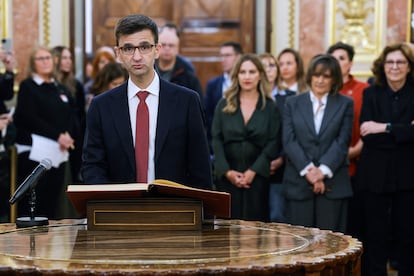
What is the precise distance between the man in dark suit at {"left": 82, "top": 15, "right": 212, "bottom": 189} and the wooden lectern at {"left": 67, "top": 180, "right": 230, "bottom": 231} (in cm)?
54

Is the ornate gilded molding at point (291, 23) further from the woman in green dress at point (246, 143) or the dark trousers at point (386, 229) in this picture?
the dark trousers at point (386, 229)

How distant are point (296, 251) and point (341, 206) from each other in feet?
12.1

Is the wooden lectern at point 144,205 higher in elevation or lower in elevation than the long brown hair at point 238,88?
lower

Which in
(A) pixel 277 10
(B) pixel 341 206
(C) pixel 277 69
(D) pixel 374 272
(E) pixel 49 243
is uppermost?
(A) pixel 277 10

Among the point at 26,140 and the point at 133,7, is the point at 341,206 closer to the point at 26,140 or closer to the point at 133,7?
the point at 26,140

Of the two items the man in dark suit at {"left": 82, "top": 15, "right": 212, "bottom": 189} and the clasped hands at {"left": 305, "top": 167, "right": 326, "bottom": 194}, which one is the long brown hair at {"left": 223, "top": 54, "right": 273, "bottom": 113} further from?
the man in dark suit at {"left": 82, "top": 15, "right": 212, "bottom": 189}

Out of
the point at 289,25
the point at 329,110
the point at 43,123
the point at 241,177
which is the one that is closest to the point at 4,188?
the point at 43,123

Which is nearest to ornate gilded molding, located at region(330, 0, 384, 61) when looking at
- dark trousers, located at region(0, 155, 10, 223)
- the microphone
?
dark trousers, located at region(0, 155, 10, 223)

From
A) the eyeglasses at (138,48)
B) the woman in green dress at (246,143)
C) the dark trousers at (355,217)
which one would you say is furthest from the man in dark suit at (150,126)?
the dark trousers at (355,217)

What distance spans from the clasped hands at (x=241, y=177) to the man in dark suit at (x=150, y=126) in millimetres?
2758

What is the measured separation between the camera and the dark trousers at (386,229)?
6535mm

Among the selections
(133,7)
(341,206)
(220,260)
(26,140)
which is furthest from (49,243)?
(133,7)

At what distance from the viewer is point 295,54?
7.98 metres

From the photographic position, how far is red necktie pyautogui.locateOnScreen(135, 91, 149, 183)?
13.2ft
